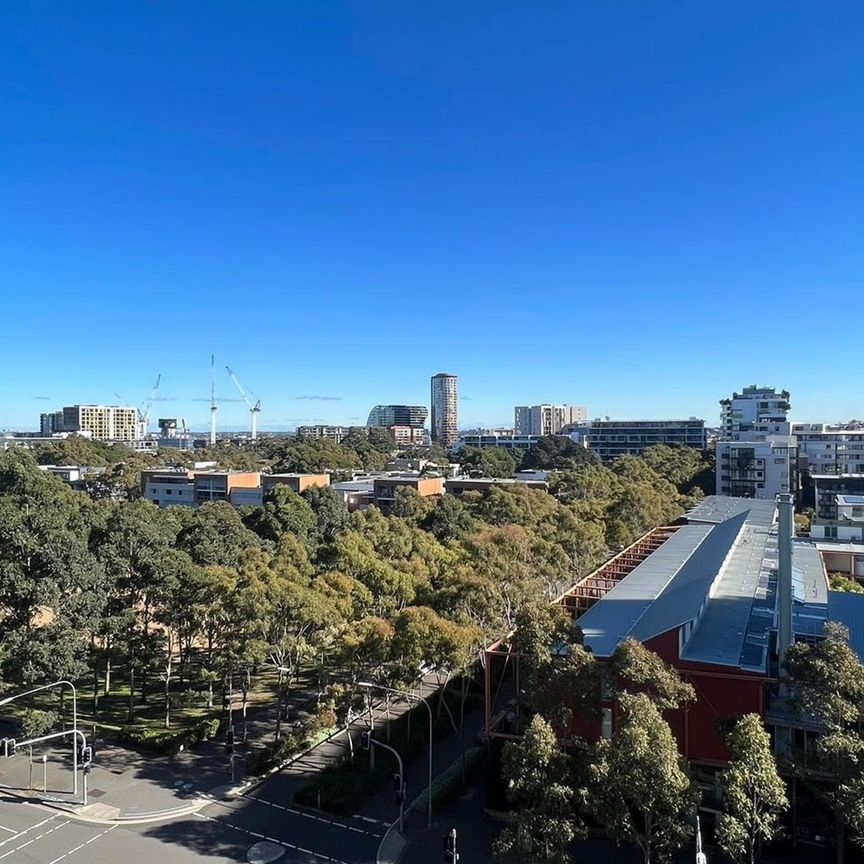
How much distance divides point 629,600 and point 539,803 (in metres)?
10.3

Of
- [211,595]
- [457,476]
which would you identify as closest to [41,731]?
[211,595]

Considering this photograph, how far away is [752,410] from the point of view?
88.9 metres

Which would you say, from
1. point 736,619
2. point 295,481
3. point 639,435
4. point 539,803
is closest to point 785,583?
point 736,619

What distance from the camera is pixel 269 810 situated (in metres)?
16.8

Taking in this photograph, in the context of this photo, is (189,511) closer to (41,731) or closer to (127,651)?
(127,651)

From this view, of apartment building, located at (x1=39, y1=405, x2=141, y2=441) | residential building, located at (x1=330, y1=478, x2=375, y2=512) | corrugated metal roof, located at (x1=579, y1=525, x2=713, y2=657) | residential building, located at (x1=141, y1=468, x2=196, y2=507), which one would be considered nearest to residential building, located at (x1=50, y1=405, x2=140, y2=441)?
apartment building, located at (x1=39, y1=405, x2=141, y2=441)

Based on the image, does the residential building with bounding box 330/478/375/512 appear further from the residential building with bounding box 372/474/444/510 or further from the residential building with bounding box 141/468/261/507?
the residential building with bounding box 141/468/261/507

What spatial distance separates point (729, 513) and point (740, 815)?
105 feet

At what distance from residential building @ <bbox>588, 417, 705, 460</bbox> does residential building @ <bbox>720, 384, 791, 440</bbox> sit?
45.4ft

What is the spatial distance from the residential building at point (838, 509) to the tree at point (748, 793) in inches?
1218

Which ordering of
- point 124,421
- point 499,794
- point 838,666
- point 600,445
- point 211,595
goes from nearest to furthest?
point 838,666 → point 499,794 → point 211,595 → point 600,445 → point 124,421

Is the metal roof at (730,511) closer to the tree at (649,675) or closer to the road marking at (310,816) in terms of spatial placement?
the tree at (649,675)

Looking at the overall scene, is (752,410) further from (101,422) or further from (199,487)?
(101,422)

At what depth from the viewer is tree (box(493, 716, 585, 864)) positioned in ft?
37.6
